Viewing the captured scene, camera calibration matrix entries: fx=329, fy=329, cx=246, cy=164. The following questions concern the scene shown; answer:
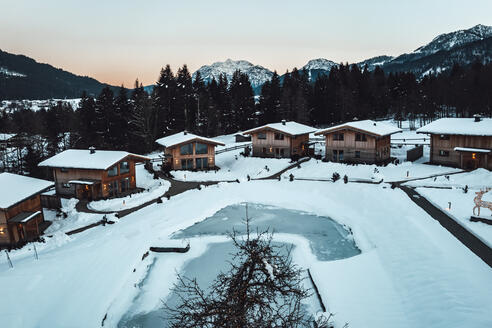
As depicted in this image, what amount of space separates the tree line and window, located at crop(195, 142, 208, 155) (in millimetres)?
18897

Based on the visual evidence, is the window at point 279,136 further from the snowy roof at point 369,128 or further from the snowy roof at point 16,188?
the snowy roof at point 16,188

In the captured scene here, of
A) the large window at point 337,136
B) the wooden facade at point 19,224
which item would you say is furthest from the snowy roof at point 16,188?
the large window at point 337,136

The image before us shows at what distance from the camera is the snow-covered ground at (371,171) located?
36156 millimetres

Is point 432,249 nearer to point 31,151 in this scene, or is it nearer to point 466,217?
point 466,217

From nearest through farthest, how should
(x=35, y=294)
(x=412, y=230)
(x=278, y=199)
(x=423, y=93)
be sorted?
1. (x=35, y=294)
2. (x=412, y=230)
3. (x=278, y=199)
4. (x=423, y=93)

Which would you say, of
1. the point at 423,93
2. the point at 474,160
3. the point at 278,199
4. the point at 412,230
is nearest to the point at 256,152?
the point at 278,199

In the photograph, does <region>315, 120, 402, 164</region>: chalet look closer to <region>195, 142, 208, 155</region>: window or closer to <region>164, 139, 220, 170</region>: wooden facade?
<region>164, 139, 220, 170</region>: wooden facade

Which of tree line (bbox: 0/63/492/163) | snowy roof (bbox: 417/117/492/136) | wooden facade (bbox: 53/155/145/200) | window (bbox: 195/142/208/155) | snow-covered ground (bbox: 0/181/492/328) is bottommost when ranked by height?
snow-covered ground (bbox: 0/181/492/328)

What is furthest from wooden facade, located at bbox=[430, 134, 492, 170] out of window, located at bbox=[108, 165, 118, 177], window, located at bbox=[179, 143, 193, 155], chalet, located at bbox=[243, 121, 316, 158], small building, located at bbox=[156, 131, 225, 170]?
window, located at bbox=[108, 165, 118, 177]

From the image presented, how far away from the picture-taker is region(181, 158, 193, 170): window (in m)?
45.6

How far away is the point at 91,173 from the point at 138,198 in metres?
5.67

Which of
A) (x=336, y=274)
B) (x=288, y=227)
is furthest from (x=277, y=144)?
(x=336, y=274)

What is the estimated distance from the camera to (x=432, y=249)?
18891 millimetres

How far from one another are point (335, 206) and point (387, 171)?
11.2m
